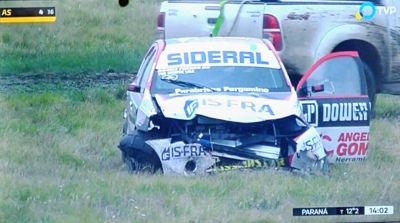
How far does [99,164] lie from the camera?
19.7 feet

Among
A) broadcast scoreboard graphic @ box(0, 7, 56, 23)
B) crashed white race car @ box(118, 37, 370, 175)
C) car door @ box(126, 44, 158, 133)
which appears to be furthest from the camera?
car door @ box(126, 44, 158, 133)

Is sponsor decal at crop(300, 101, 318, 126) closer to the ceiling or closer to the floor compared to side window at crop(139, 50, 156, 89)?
closer to the floor

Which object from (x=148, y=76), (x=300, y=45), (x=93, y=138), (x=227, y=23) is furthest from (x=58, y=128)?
(x=300, y=45)

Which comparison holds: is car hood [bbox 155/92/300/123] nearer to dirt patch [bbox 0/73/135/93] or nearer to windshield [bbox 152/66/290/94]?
windshield [bbox 152/66/290/94]

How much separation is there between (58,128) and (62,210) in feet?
1.68

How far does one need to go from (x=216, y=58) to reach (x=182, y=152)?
63cm

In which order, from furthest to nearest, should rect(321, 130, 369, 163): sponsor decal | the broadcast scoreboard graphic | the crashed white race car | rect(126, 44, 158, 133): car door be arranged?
rect(321, 130, 369, 163): sponsor decal, rect(126, 44, 158, 133): car door, the crashed white race car, the broadcast scoreboard graphic

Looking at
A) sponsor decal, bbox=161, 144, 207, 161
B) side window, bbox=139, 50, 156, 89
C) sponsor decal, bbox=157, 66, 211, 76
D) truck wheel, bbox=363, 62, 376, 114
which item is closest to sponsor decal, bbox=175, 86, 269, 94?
sponsor decal, bbox=157, 66, 211, 76

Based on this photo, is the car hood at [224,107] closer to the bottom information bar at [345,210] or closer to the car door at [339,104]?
the car door at [339,104]

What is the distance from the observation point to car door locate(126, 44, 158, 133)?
235 inches

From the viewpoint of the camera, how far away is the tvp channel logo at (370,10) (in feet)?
19.9

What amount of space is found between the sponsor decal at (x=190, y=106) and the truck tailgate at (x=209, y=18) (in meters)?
0.45

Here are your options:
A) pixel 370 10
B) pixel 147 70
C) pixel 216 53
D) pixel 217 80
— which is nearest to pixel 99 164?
pixel 147 70

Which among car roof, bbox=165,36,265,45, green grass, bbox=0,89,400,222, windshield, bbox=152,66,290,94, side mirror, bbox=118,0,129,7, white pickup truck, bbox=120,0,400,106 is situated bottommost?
green grass, bbox=0,89,400,222
